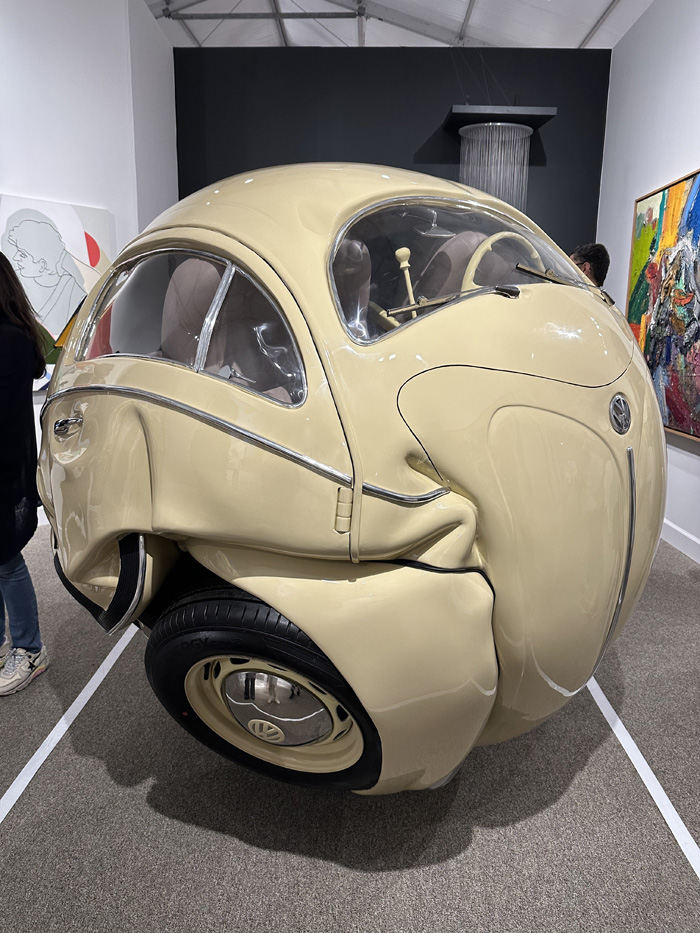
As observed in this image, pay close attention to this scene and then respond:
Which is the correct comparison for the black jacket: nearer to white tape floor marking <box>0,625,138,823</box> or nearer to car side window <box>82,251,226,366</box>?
white tape floor marking <box>0,625,138,823</box>

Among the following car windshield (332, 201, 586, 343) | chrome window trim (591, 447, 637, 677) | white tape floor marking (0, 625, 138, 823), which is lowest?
white tape floor marking (0, 625, 138, 823)

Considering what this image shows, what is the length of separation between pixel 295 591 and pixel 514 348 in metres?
0.69

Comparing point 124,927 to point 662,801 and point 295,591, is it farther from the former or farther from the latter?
point 662,801

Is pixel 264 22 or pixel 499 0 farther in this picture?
pixel 264 22

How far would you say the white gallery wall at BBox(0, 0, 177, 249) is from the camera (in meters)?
4.14

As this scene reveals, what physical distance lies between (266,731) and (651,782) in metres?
1.17

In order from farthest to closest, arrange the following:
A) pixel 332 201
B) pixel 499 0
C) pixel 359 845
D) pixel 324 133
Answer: pixel 324 133
pixel 499 0
pixel 359 845
pixel 332 201

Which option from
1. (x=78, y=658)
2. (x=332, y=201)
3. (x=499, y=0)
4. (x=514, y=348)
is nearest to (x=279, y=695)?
(x=514, y=348)

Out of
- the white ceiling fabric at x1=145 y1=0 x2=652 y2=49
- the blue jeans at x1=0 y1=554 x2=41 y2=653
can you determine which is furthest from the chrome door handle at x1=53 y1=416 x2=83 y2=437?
the white ceiling fabric at x1=145 y1=0 x2=652 y2=49

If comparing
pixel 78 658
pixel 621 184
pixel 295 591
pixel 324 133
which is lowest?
pixel 78 658

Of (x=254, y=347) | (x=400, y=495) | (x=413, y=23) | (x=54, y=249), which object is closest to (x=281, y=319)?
(x=254, y=347)

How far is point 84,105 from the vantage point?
451cm

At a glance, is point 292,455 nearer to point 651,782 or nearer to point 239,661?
point 239,661

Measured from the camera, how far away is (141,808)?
1854 mm
